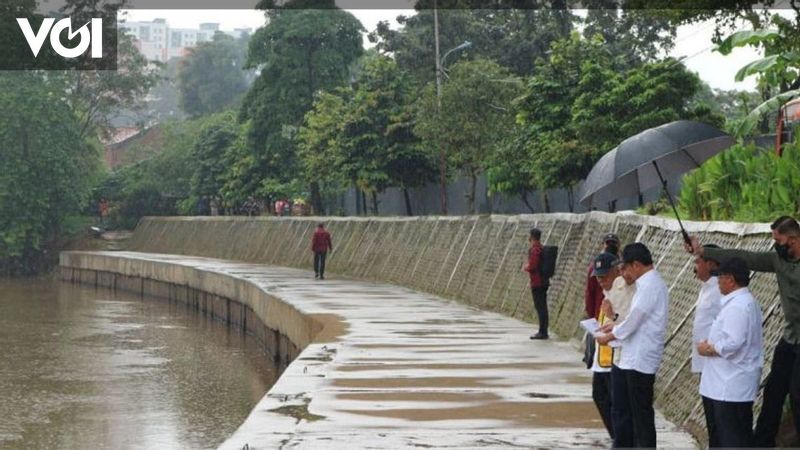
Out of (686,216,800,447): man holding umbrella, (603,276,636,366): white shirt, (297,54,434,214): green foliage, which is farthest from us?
(297,54,434,214): green foliage

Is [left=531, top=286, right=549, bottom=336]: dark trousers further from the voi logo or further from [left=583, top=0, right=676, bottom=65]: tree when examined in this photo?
the voi logo

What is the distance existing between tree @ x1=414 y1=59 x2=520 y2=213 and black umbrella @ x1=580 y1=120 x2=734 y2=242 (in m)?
28.5

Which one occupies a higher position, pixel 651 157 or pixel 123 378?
pixel 651 157

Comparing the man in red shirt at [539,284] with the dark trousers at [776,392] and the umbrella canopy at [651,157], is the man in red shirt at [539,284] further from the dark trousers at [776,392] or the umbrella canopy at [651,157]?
the dark trousers at [776,392]

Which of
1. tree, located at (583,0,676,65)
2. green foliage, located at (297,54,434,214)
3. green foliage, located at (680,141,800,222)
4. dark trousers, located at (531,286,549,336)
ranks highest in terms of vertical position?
tree, located at (583,0,676,65)

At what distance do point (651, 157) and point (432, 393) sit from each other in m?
3.16

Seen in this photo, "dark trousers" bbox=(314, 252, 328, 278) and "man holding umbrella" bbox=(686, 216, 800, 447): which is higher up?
"man holding umbrella" bbox=(686, 216, 800, 447)

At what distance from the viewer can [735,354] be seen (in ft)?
34.0

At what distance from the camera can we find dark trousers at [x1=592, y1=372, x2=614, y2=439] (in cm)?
1247

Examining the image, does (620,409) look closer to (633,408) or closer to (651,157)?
(633,408)

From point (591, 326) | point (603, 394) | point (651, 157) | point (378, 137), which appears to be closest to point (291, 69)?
point (378, 137)

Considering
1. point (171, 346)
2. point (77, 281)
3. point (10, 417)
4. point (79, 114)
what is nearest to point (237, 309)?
point (171, 346)

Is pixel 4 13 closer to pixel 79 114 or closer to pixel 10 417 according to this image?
pixel 79 114

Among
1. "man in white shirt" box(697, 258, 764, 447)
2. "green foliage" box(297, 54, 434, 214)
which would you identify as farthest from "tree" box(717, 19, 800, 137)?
"green foliage" box(297, 54, 434, 214)
